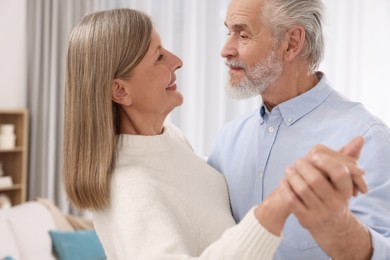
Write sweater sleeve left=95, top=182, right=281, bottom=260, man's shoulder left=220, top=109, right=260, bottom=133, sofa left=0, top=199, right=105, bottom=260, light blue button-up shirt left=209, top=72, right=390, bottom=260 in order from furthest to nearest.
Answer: sofa left=0, top=199, right=105, bottom=260 → man's shoulder left=220, top=109, right=260, bottom=133 → light blue button-up shirt left=209, top=72, right=390, bottom=260 → sweater sleeve left=95, top=182, right=281, bottom=260

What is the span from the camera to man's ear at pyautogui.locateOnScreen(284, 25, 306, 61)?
1.50 meters

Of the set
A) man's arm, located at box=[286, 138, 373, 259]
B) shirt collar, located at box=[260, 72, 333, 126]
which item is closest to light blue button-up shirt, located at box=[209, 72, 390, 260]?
shirt collar, located at box=[260, 72, 333, 126]

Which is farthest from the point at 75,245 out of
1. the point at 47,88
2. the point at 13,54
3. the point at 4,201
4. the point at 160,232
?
the point at 160,232

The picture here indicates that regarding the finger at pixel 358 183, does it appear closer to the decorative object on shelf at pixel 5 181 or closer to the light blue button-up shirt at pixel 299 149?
the light blue button-up shirt at pixel 299 149

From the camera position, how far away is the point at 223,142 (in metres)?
1.65

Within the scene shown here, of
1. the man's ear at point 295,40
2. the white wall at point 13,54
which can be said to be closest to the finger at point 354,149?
the man's ear at point 295,40

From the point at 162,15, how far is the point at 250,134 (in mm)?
2901

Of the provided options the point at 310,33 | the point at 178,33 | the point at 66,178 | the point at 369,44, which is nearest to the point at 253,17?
the point at 310,33

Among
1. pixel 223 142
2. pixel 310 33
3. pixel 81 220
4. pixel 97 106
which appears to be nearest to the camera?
pixel 97 106

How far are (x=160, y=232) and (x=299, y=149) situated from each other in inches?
19.2

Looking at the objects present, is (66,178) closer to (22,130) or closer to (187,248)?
(187,248)

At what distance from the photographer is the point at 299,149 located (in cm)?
141

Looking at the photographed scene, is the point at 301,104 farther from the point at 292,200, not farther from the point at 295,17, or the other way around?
the point at 292,200

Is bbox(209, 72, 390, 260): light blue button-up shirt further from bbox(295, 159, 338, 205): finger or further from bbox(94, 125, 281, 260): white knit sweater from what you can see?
bbox(295, 159, 338, 205): finger
